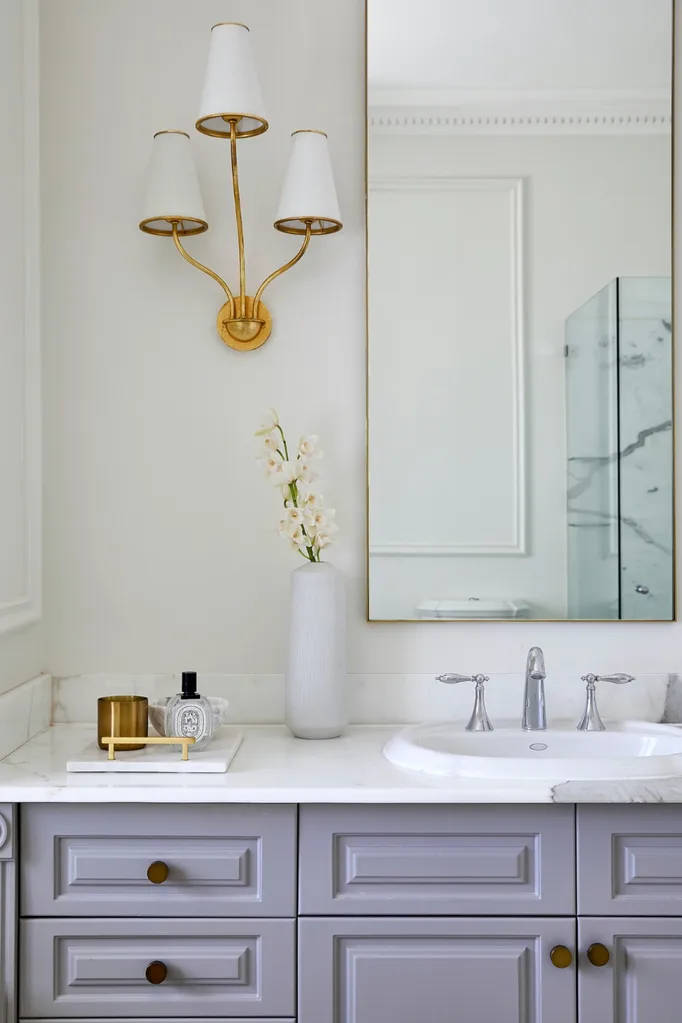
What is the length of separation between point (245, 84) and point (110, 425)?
710 mm

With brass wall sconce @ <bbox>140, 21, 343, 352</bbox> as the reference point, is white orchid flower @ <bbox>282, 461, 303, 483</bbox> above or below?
below

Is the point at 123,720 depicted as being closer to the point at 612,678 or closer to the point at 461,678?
the point at 461,678

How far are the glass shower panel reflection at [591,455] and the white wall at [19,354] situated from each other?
1072 millimetres

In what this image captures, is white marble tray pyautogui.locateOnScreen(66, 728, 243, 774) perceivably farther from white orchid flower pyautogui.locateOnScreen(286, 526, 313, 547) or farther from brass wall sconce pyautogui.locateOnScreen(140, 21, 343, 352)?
brass wall sconce pyautogui.locateOnScreen(140, 21, 343, 352)

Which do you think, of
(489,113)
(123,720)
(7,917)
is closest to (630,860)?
(123,720)

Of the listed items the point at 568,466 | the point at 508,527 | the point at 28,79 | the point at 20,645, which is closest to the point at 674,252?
the point at 568,466

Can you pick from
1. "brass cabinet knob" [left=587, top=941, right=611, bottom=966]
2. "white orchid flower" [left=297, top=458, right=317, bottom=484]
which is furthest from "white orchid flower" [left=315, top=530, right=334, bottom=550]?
"brass cabinet knob" [left=587, top=941, right=611, bottom=966]

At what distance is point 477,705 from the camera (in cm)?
186

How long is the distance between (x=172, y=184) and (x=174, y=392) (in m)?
0.41

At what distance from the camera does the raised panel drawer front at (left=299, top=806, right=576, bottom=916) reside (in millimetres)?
1514

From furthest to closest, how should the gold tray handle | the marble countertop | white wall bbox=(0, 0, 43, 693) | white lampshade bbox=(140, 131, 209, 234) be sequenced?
white lampshade bbox=(140, 131, 209, 234)
white wall bbox=(0, 0, 43, 693)
the gold tray handle
the marble countertop

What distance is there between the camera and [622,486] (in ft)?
6.57

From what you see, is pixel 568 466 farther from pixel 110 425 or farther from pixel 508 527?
pixel 110 425

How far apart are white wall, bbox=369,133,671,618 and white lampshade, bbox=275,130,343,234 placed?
13 cm
